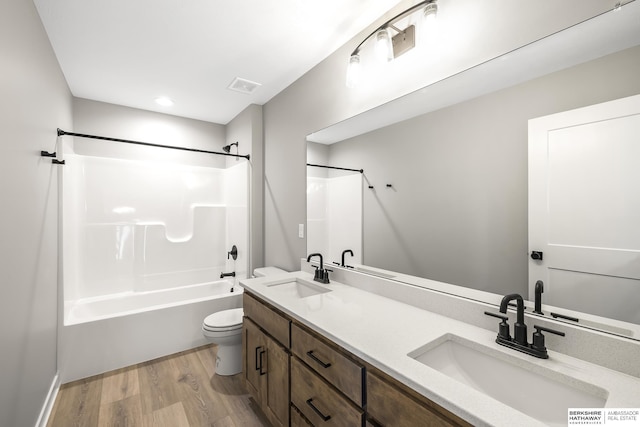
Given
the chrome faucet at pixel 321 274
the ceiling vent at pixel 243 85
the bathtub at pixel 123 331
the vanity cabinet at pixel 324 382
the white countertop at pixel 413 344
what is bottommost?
the bathtub at pixel 123 331

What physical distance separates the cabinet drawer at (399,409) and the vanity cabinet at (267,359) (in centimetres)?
60

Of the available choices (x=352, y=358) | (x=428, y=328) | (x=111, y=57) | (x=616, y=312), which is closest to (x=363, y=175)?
(x=428, y=328)

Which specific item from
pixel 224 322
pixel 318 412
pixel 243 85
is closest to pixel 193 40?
pixel 243 85

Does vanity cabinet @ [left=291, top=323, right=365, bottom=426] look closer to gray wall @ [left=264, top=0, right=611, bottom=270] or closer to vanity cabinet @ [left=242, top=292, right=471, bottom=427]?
vanity cabinet @ [left=242, top=292, right=471, bottom=427]

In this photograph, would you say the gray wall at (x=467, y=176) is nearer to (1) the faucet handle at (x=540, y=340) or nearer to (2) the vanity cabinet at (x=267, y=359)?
(1) the faucet handle at (x=540, y=340)

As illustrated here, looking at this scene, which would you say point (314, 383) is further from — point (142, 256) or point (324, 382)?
point (142, 256)

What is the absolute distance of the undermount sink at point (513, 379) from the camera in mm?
797

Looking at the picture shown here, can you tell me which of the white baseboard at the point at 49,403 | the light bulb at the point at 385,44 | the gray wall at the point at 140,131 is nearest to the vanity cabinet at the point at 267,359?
the white baseboard at the point at 49,403

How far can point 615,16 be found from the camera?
35.3 inches

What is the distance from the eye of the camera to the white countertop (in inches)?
27.6

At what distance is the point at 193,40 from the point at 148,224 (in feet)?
7.38

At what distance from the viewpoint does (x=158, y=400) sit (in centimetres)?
197

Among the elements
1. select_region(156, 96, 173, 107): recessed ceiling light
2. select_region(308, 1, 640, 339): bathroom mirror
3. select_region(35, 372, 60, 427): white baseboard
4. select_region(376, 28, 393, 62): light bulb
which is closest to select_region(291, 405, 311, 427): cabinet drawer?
select_region(308, 1, 640, 339): bathroom mirror

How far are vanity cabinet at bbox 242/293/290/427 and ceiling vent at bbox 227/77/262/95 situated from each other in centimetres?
190
